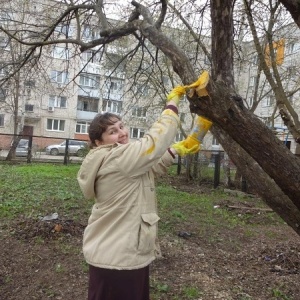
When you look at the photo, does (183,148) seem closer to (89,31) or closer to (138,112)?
(89,31)

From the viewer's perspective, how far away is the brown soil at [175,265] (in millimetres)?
3133

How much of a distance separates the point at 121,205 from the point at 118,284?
1.30ft

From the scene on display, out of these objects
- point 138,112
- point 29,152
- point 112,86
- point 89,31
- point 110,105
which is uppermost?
point 89,31

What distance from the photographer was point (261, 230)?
5.91m

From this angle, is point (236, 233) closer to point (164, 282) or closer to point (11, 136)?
point (164, 282)

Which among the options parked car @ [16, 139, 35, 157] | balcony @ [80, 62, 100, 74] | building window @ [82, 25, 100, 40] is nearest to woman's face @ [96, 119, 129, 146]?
balcony @ [80, 62, 100, 74]

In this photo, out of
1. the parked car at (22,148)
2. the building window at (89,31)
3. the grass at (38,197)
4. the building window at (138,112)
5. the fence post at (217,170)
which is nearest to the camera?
the grass at (38,197)

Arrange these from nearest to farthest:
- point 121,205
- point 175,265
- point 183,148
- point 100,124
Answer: point 121,205, point 100,124, point 183,148, point 175,265

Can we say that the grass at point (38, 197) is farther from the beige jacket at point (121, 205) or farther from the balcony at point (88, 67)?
the beige jacket at point (121, 205)

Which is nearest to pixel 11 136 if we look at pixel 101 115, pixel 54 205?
pixel 54 205

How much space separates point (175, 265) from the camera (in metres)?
3.70

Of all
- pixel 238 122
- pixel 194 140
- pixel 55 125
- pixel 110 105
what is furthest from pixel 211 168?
pixel 55 125

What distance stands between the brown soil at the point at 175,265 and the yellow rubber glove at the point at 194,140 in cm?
154

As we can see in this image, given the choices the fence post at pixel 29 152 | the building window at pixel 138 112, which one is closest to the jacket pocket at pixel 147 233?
the fence post at pixel 29 152
